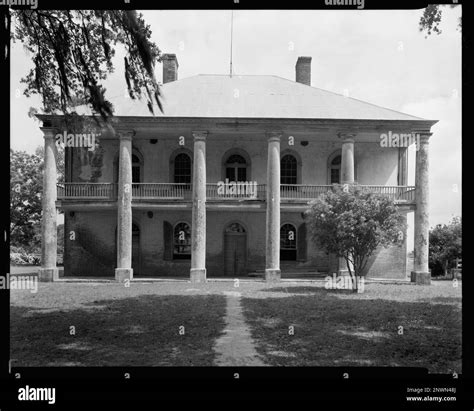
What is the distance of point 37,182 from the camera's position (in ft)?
76.8

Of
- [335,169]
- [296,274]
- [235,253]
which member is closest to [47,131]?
[235,253]

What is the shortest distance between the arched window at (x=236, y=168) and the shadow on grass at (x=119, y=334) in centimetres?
1055

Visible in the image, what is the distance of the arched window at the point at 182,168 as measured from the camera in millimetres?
21562

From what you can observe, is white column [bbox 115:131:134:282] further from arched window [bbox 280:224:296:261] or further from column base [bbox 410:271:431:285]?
column base [bbox 410:271:431:285]

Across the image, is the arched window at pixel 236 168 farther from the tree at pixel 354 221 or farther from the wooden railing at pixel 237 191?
the tree at pixel 354 221

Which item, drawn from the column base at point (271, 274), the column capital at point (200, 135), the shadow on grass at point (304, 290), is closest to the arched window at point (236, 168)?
the column capital at point (200, 135)

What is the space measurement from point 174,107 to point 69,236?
8578mm

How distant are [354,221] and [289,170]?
25.9ft

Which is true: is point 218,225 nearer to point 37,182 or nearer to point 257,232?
point 257,232

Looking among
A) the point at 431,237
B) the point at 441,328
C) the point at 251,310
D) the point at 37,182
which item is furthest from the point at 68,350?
the point at 431,237

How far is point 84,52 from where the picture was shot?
352 inches

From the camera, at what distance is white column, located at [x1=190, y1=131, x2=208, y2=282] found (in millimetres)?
18906

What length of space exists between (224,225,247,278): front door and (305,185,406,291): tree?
6822 millimetres
